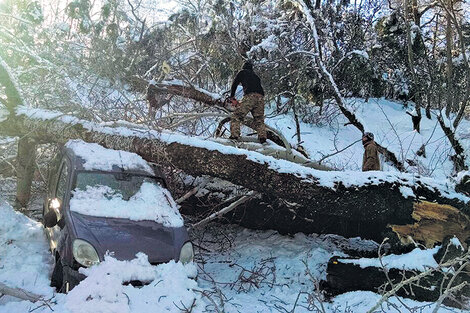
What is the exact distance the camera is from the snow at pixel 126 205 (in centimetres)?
462

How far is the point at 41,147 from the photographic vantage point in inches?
380

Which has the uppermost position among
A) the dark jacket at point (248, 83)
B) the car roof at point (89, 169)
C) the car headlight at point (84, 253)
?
the dark jacket at point (248, 83)

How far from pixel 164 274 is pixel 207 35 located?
29.2 feet

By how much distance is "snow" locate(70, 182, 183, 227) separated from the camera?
4625mm

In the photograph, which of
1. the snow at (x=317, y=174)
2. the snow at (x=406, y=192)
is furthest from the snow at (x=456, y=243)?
the snow at (x=406, y=192)

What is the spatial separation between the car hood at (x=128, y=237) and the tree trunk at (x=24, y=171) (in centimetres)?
379

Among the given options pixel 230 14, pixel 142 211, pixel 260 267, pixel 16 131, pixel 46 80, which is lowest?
pixel 260 267

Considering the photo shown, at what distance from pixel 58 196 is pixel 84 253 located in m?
1.34

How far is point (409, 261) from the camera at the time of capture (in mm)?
5078

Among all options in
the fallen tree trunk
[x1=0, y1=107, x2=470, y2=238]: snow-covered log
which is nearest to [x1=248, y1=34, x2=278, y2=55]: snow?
[x1=0, y1=107, x2=470, y2=238]: snow-covered log

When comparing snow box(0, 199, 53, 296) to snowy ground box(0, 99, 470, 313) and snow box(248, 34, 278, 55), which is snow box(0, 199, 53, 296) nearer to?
snowy ground box(0, 99, 470, 313)

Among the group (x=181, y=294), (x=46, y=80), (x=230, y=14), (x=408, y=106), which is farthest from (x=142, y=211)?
(x=408, y=106)

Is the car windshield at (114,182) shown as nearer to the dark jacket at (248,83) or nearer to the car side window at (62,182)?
the car side window at (62,182)

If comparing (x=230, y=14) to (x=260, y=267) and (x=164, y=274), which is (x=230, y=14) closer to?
(x=260, y=267)
